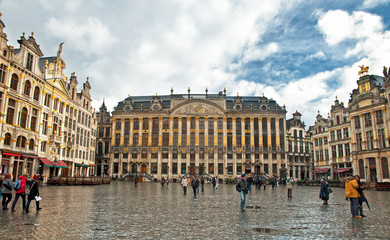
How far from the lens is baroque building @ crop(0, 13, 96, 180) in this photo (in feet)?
114

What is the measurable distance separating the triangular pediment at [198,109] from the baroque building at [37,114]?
26169 mm

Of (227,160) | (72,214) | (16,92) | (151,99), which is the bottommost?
(72,214)

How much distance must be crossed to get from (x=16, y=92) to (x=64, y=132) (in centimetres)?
1483

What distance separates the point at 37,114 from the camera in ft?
134

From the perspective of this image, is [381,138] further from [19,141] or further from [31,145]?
[19,141]

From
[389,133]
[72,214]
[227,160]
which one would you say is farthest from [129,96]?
Answer: [72,214]

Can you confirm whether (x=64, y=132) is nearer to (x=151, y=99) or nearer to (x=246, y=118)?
(x=151, y=99)

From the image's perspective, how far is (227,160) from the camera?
73000 millimetres

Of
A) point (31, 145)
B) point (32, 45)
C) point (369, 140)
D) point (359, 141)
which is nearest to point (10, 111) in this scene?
point (31, 145)

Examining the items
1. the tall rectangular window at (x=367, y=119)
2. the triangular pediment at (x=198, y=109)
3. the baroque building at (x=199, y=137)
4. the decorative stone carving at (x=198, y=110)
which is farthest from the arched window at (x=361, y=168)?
the decorative stone carving at (x=198, y=110)

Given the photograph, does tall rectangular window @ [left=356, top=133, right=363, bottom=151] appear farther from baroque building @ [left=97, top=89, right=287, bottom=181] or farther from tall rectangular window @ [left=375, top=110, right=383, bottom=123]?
baroque building @ [left=97, top=89, right=287, bottom=181]

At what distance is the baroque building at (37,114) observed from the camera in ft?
114

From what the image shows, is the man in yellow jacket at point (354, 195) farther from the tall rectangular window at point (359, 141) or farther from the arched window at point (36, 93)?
the tall rectangular window at point (359, 141)

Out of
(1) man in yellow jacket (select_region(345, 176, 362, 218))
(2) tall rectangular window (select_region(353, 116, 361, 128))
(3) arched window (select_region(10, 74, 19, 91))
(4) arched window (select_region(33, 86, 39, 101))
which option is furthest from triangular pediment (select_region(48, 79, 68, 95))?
(2) tall rectangular window (select_region(353, 116, 361, 128))
